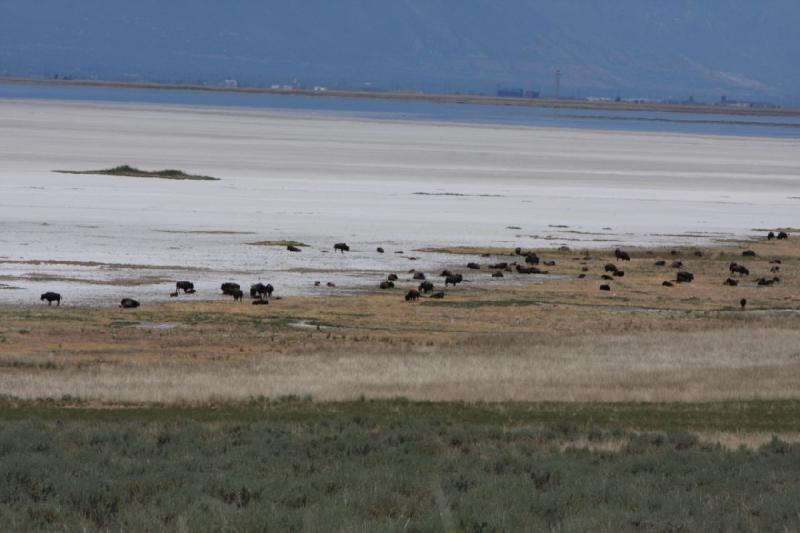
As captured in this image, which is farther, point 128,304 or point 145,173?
point 145,173

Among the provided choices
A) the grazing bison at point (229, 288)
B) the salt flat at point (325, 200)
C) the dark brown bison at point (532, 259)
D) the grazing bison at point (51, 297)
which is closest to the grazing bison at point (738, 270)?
the dark brown bison at point (532, 259)

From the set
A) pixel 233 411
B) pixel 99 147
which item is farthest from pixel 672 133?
pixel 233 411

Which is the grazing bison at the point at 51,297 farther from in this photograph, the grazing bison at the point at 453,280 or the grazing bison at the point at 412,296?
the grazing bison at the point at 453,280

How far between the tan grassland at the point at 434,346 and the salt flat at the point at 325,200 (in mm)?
3981

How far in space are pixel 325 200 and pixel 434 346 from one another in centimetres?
3973

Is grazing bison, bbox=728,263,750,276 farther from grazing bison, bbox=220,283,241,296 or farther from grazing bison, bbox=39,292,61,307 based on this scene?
grazing bison, bbox=39,292,61,307

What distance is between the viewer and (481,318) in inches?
1335

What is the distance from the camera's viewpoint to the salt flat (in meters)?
42.8

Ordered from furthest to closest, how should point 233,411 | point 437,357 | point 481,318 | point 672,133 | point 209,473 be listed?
1. point 672,133
2. point 481,318
3. point 437,357
4. point 233,411
5. point 209,473

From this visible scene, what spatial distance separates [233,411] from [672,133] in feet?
538

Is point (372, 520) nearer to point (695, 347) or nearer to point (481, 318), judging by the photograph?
point (695, 347)

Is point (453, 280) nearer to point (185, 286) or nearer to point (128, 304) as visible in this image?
point (185, 286)

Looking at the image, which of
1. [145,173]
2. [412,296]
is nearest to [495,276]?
[412,296]

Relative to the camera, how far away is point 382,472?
14289 millimetres
